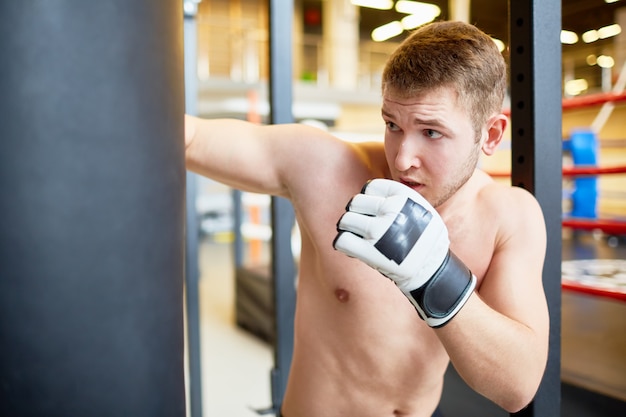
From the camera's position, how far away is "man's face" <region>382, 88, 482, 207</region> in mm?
831

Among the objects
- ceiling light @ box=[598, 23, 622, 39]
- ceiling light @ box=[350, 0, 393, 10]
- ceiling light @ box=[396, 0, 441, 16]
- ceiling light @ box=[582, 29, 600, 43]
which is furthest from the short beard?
ceiling light @ box=[396, 0, 441, 16]

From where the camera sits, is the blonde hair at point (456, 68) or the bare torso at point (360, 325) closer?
the blonde hair at point (456, 68)

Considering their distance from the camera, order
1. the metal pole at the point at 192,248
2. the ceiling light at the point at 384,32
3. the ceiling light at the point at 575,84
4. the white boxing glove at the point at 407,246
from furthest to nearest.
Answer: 1. the ceiling light at the point at 384,32
2. the ceiling light at the point at 575,84
3. the metal pole at the point at 192,248
4. the white boxing glove at the point at 407,246

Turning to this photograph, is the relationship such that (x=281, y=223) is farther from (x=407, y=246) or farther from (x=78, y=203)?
(x=78, y=203)

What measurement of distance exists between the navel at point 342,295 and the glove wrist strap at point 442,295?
11.4 inches

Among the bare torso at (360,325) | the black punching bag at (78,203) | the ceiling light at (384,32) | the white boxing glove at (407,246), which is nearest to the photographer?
the black punching bag at (78,203)

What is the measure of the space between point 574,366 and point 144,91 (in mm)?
2072

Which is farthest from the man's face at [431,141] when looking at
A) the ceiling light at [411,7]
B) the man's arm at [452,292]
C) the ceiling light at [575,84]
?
the ceiling light at [411,7]

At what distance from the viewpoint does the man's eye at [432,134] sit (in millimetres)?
846

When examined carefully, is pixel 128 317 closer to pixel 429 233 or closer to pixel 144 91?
pixel 144 91

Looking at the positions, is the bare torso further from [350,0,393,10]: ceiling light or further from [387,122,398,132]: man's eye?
[350,0,393,10]: ceiling light

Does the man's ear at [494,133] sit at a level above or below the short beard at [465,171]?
above

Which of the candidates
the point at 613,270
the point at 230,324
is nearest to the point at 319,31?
the point at 230,324

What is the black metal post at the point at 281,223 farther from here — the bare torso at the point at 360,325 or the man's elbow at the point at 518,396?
the man's elbow at the point at 518,396
